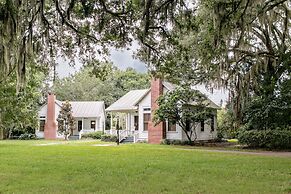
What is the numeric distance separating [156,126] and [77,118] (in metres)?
16.7

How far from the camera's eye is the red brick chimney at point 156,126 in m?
24.8

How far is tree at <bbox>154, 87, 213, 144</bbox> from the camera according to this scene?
22.5 metres

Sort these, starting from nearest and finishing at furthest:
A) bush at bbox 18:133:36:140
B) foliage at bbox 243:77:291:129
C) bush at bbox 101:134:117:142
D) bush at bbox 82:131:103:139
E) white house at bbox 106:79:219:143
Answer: foliage at bbox 243:77:291:129, white house at bbox 106:79:219:143, bush at bbox 101:134:117:142, bush at bbox 82:131:103:139, bush at bbox 18:133:36:140

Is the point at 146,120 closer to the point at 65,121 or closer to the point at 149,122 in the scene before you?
the point at 149,122

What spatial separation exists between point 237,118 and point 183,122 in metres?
3.37

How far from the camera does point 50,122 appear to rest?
3659cm

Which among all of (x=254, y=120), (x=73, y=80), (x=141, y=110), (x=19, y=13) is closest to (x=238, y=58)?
(x=254, y=120)

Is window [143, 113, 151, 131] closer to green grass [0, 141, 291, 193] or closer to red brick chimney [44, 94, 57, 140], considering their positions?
red brick chimney [44, 94, 57, 140]

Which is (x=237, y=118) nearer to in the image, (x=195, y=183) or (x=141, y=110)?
(x=141, y=110)

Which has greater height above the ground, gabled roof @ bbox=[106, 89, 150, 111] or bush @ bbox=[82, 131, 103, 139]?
gabled roof @ bbox=[106, 89, 150, 111]

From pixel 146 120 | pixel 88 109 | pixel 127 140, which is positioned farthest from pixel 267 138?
pixel 88 109

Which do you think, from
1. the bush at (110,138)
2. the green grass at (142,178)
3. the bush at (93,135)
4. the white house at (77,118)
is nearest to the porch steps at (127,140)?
the bush at (110,138)

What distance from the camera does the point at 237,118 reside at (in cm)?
2206

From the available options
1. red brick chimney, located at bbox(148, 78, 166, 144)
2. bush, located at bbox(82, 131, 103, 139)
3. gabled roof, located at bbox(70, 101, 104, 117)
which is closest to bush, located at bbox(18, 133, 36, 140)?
bush, located at bbox(82, 131, 103, 139)
